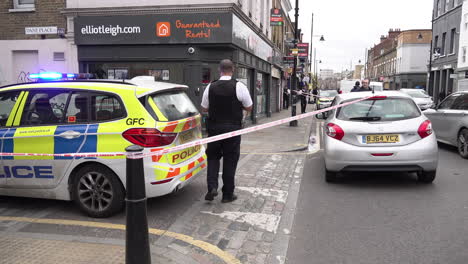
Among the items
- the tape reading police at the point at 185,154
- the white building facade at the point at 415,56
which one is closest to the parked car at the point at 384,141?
the tape reading police at the point at 185,154

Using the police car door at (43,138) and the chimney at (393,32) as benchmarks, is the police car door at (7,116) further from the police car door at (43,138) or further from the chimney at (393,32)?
the chimney at (393,32)

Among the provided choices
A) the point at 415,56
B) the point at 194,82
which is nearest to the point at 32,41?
the point at 194,82

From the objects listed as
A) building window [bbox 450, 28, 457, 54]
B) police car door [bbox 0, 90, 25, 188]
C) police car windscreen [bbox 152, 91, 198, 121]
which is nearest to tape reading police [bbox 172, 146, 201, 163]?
police car windscreen [bbox 152, 91, 198, 121]

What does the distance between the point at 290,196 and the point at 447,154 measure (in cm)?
560

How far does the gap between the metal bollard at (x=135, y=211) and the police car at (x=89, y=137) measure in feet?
4.98

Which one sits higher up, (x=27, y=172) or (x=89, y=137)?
(x=89, y=137)

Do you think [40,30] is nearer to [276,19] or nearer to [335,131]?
[276,19]

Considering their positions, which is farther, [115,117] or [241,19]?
[241,19]

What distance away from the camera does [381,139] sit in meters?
6.00

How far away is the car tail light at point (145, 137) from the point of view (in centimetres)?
439

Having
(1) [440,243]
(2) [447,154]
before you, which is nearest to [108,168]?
(1) [440,243]

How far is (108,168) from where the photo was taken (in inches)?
181

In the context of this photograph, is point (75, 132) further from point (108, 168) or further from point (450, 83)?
point (450, 83)

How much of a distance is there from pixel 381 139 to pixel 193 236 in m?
3.39
